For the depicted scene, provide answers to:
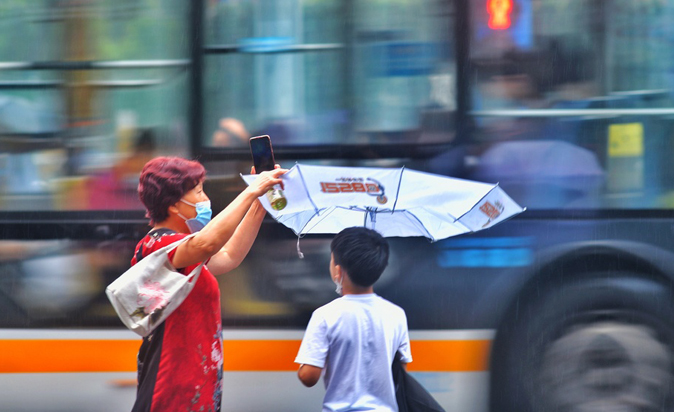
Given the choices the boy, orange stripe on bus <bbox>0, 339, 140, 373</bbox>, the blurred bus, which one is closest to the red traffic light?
the blurred bus

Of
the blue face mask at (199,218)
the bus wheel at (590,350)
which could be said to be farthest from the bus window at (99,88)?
the bus wheel at (590,350)

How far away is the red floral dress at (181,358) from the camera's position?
8.65ft

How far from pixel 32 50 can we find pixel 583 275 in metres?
3.41

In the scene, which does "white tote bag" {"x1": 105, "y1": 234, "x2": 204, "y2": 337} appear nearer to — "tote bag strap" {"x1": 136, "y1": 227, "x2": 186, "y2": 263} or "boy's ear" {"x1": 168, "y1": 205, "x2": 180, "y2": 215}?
"tote bag strap" {"x1": 136, "y1": 227, "x2": 186, "y2": 263}

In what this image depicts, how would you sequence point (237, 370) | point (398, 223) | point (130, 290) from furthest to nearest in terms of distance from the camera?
point (237, 370), point (398, 223), point (130, 290)

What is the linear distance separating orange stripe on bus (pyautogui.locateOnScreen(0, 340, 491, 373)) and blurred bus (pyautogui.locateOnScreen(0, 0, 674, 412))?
1 centimetres

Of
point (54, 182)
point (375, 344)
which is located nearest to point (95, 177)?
point (54, 182)

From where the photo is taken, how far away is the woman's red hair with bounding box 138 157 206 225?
8.96 ft

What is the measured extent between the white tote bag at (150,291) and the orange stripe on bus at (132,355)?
186 cm

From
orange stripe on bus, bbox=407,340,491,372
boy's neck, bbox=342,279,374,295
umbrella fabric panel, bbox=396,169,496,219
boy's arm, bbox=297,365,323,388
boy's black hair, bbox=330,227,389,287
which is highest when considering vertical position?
umbrella fabric panel, bbox=396,169,496,219

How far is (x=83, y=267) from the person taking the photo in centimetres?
451

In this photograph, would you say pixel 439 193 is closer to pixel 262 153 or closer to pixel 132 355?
pixel 262 153

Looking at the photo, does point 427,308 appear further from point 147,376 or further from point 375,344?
point 147,376

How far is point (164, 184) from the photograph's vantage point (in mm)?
2725
